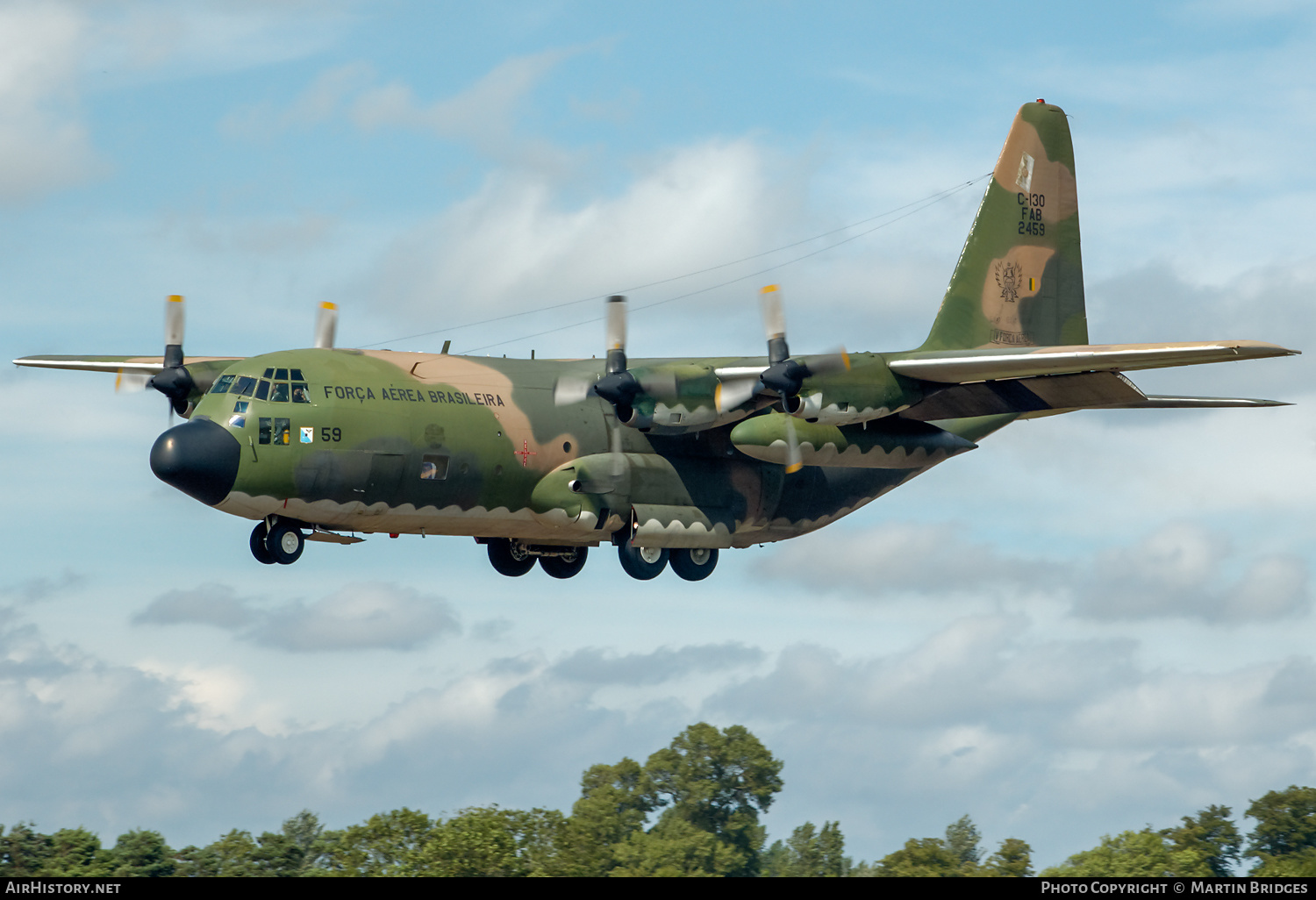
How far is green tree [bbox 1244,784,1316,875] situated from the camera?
55750mm

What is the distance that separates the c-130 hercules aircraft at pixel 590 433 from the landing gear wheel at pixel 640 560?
0.16 ft

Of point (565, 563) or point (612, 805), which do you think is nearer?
point (565, 563)

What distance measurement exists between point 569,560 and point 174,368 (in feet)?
28.1

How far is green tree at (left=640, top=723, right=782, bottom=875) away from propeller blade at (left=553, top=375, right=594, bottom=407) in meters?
33.7

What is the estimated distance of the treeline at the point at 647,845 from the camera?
46.3 meters

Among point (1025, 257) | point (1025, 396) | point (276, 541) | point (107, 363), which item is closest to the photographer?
point (276, 541)

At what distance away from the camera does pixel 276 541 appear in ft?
87.7

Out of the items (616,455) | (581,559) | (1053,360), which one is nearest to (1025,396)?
(1053,360)

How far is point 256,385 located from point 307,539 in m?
3.00

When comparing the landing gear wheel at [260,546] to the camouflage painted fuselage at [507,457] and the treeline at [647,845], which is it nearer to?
the camouflage painted fuselage at [507,457]

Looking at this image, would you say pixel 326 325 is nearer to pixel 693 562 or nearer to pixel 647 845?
pixel 693 562

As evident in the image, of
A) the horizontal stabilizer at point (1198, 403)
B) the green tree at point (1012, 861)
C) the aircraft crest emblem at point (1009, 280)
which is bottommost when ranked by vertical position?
the green tree at point (1012, 861)

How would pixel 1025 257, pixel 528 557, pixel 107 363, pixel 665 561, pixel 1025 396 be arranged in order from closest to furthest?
pixel 1025 396 → pixel 665 561 → pixel 528 557 → pixel 107 363 → pixel 1025 257

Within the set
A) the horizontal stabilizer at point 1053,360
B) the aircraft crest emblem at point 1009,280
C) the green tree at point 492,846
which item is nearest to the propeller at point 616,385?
the horizontal stabilizer at point 1053,360
